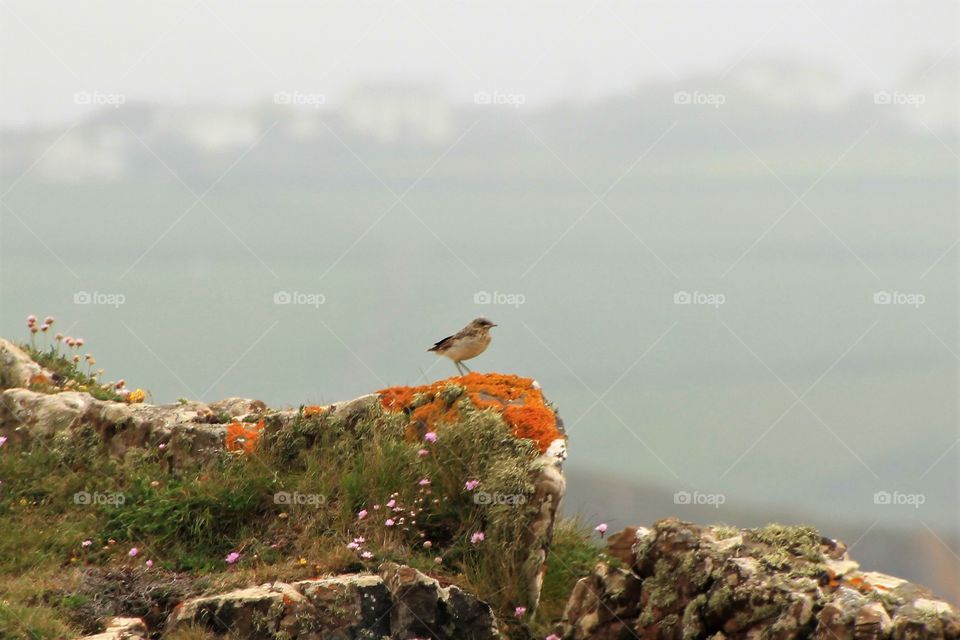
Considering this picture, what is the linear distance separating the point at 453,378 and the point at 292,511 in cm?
330

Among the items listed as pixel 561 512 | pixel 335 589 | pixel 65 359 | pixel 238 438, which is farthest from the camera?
pixel 65 359

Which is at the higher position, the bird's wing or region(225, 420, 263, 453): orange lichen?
the bird's wing

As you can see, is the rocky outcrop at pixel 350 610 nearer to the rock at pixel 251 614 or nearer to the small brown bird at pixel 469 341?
the rock at pixel 251 614

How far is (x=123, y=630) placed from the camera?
11508mm

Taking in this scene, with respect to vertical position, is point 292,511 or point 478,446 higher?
point 478,446

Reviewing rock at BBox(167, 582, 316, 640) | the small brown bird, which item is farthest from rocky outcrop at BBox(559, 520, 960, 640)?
the small brown bird

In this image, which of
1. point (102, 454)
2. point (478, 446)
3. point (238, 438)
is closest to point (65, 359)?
point (102, 454)

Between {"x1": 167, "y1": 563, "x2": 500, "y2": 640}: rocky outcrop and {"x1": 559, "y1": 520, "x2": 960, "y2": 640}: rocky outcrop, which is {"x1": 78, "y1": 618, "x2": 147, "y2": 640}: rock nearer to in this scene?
{"x1": 167, "y1": 563, "x2": 500, "y2": 640}: rocky outcrop

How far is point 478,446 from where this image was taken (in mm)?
13898

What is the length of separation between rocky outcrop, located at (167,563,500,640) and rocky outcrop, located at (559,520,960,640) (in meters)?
1.30

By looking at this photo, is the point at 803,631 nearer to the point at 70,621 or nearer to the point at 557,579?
the point at 557,579

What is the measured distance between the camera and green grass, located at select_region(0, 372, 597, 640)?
1244 cm

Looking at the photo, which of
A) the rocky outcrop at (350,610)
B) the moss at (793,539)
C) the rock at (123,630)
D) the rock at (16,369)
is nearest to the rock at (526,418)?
the rocky outcrop at (350,610)

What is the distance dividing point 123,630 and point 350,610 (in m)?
2.55
